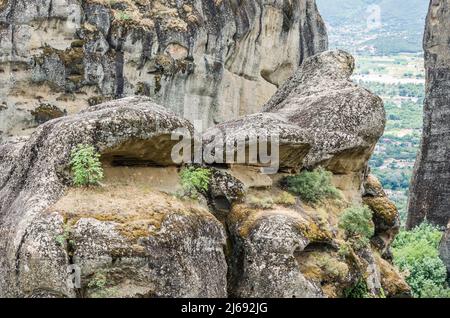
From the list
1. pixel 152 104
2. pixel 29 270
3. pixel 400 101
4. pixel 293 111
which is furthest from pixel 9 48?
pixel 400 101

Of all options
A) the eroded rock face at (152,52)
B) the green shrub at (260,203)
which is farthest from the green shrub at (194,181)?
the eroded rock face at (152,52)

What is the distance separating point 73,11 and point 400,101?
151030mm

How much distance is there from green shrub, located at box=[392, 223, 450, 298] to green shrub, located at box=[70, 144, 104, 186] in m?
17.0

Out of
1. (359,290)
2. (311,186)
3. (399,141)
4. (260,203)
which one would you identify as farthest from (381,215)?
(399,141)

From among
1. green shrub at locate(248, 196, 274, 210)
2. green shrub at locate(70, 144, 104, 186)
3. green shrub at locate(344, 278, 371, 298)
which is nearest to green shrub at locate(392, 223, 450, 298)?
green shrub at locate(344, 278, 371, 298)

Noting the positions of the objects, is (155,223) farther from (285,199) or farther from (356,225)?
(356,225)

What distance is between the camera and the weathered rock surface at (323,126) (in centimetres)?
1855

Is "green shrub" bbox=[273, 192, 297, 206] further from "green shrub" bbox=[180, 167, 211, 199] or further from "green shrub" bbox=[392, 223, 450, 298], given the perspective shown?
"green shrub" bbox=[392, 223, 450, 298]

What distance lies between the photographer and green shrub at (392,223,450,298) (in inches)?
1284

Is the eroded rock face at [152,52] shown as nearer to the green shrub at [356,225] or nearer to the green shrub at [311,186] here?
the green shrub at [311,186]

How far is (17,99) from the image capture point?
3825cm

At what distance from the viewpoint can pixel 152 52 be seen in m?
40.8

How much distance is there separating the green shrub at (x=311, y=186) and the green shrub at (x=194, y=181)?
202 centimetres

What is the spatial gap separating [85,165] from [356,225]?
19.1 ft
